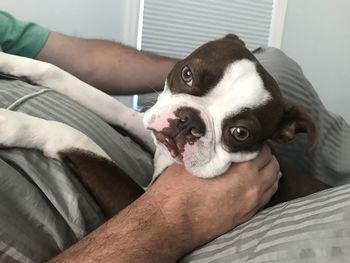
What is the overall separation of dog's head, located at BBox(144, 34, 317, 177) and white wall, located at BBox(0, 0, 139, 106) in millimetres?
1300

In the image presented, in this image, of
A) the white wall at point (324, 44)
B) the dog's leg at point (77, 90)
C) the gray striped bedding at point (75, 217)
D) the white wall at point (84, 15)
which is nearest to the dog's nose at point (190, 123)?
the gray striped bedding at point (75, 217)

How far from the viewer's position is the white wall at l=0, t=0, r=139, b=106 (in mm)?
2596

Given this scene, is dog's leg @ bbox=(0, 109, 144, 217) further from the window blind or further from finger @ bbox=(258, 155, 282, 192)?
the window blind

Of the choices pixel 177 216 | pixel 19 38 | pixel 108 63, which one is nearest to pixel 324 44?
pixel 108 63

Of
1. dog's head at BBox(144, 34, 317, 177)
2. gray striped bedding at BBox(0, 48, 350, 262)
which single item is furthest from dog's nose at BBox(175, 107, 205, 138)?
gray striped bedding at BBox(0, 48, 350, 262)

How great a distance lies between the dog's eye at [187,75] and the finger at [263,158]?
0.25m

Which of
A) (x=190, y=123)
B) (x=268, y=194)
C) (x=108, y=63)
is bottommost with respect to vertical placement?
(x=268, y=194)

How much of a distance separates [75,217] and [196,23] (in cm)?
249

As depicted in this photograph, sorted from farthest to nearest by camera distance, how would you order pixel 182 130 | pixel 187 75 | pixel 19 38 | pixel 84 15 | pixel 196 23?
pixel 196 23 → pixel 84 15 → pixel 19 38 → pixel 187 75 → pixel 182 130

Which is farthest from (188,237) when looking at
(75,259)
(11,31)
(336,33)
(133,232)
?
(336,33)

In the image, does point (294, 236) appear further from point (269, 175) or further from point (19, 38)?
point (19, 38)

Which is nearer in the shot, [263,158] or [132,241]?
[132,241]

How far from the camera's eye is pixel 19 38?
6.20ft

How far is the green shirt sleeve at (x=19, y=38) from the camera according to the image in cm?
187
